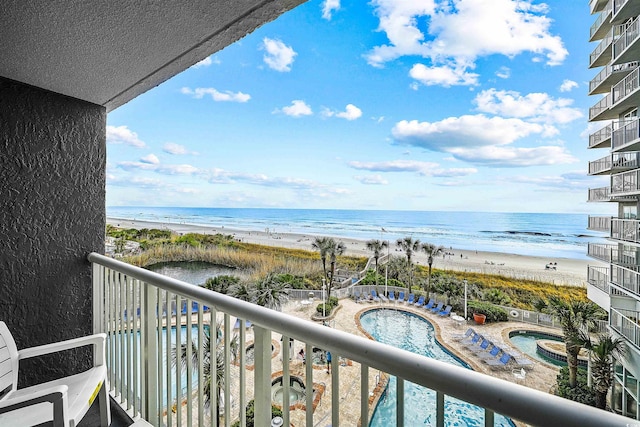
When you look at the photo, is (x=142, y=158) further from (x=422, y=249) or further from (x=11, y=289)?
(x=11, y=289)

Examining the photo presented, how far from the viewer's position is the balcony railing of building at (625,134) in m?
6.04

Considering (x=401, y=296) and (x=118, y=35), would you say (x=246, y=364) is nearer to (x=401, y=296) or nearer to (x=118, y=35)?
(x=118, y=35)

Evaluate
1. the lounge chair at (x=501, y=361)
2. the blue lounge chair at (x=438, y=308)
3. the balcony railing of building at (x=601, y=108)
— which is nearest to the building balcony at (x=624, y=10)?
the balcony railing of building at (x=601, y=108)

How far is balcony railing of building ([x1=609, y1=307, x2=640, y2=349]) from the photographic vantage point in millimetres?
6508

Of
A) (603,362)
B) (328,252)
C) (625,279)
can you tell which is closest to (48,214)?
(603,362)

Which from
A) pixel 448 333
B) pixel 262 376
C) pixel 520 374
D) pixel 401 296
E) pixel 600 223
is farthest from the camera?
pixel 401 296

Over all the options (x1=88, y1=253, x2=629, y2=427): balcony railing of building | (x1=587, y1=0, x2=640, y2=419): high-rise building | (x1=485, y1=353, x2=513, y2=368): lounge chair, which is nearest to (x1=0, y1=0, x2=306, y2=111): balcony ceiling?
(x1=88, y1=253, x2=629, y2=427): balcony railing of building

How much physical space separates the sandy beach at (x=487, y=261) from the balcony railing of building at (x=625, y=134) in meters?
5.47

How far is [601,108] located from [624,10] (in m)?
2.33

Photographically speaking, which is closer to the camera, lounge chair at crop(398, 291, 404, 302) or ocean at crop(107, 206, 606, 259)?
lounge chair at crop(398, 291, 404, 302)

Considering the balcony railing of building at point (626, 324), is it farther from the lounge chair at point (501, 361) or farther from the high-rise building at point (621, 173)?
the lounge chair at point (501, 361)

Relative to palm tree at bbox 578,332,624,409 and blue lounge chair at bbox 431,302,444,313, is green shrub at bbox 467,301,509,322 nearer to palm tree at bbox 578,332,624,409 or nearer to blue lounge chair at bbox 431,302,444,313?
blue lounge chair at bbox 431,302,444,313

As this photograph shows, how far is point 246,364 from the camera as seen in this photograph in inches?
40.7

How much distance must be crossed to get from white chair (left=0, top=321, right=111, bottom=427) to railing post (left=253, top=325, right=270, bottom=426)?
32.1 inches
